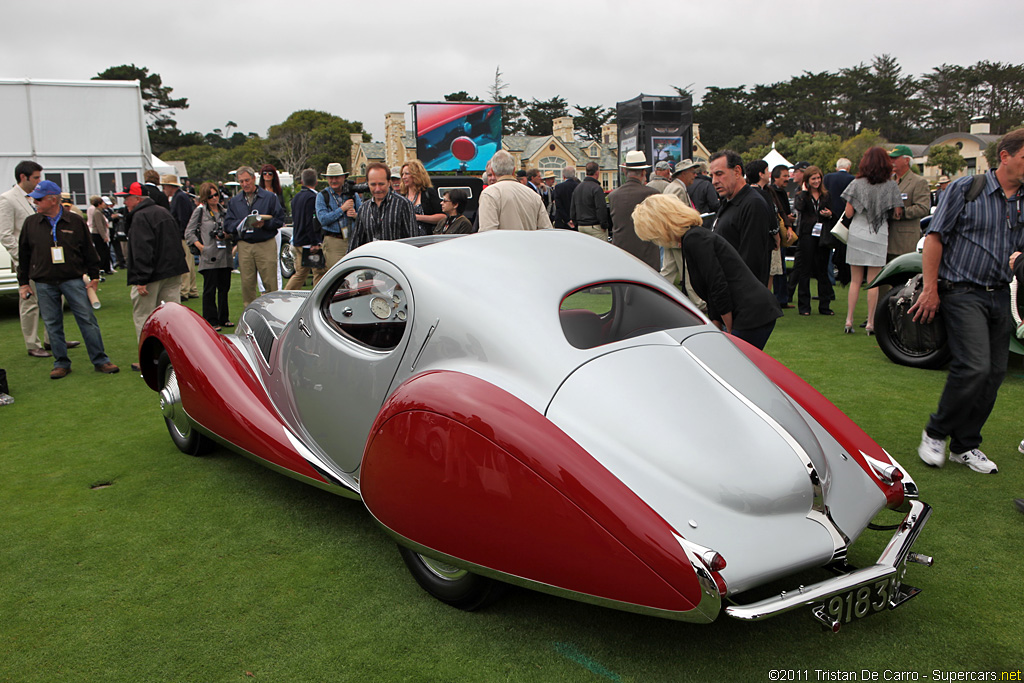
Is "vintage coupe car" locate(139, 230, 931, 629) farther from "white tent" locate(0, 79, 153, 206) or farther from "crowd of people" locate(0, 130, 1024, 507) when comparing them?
"white tent" locate(0, 79, 153, 206)

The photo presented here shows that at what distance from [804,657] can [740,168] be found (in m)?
3.56

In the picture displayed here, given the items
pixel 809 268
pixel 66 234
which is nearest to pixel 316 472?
pixel 66 234

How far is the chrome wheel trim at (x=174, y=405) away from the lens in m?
4.38

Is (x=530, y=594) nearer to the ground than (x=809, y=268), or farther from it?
nearer to the ground

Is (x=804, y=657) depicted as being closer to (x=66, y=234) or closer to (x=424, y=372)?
(x=424, y=372)

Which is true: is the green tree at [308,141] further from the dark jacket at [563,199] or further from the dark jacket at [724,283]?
the dark jacket at [724,283]

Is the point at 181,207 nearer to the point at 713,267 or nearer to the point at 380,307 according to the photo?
the point at 380,307

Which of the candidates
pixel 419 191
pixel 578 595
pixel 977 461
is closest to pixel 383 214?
pixel 419 191

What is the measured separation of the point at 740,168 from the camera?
501 centimetres

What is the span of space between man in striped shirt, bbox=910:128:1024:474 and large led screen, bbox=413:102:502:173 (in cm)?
2040

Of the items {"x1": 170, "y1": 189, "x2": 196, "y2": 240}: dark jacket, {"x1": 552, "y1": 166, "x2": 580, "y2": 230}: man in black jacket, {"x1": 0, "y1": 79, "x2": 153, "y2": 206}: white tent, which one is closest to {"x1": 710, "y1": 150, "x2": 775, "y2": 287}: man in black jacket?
{"x1": 552, "y1": 166, "x2": 580, "y2": 230}: man in black jacket

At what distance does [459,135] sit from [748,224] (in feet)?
65.2

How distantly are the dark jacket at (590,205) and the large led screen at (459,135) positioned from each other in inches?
536

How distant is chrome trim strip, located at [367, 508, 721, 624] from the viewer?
202 centimetres
